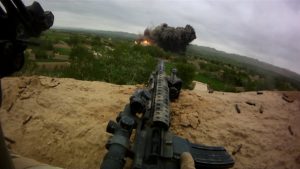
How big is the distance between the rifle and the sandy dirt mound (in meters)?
1.52

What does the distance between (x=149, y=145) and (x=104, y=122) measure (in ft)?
10.8

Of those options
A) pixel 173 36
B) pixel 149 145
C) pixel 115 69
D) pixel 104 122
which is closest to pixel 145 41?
pixel 173 36

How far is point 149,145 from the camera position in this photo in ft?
14.8

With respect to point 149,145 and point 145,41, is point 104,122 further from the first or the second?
point 145,41

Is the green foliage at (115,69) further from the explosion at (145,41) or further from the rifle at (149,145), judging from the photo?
the explosion at (145,41)

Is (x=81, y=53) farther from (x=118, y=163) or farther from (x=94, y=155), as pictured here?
(x=118, y=163)

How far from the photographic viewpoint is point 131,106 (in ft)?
16.7

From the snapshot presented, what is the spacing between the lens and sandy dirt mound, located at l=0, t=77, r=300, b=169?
687 cm

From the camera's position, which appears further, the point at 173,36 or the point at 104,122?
the point at 173,36

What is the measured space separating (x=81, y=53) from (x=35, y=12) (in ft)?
111

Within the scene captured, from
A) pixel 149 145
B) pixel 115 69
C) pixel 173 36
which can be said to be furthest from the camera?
pixel 173 36

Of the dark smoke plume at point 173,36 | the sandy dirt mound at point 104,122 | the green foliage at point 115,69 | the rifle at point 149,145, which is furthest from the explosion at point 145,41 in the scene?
the rifle at point 149,145

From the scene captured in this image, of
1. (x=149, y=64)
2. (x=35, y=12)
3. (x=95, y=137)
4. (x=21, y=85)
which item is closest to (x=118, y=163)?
(x=35, y=12)

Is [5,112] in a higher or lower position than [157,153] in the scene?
lower
